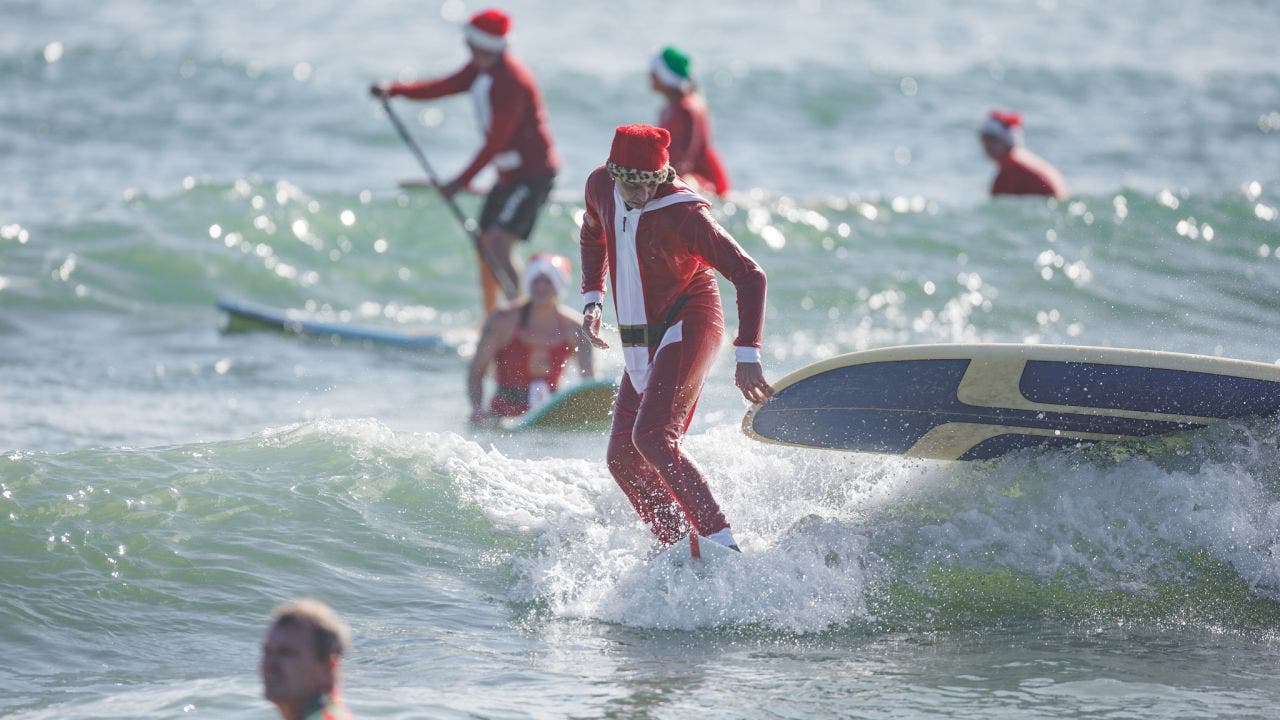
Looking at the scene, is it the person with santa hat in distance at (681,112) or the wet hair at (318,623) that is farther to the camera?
the person with santa hat in distance at (681,112)

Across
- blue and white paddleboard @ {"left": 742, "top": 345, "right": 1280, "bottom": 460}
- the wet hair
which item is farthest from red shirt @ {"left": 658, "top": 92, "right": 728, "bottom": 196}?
the wet hair

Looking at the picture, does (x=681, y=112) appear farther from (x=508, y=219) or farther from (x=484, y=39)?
(x=484, y=39)

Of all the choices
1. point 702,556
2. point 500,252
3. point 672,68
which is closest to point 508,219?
point 500,252

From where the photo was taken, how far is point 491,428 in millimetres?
8031

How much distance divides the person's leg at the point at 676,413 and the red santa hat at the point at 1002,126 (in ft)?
25.3

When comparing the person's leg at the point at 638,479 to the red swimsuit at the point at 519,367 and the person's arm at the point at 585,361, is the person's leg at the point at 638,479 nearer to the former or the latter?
the person's arm at the point at 585,361

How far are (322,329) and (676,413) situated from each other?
20.5 feet

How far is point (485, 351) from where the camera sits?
8.20 metres

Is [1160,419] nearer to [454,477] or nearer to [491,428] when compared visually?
[454,477]

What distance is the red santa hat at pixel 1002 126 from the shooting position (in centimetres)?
1220

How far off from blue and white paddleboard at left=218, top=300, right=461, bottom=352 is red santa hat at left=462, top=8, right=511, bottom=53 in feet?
7.85

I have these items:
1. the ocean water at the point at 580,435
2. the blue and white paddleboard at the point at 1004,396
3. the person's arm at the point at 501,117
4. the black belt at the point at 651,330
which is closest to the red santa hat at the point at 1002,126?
the ocean water at the point at 580,435

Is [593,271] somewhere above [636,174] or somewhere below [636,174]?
below

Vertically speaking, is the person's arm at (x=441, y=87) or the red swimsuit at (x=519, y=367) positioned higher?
the person's arm at (x=441, y=87)
